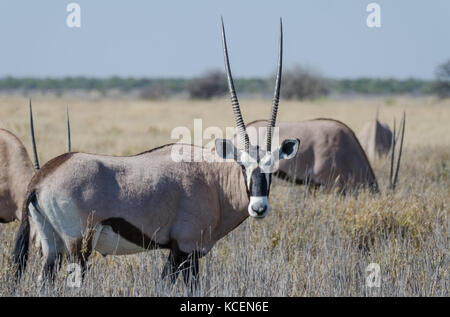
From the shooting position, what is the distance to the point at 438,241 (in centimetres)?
526

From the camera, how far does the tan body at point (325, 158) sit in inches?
312

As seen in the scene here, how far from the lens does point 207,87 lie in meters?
61.3

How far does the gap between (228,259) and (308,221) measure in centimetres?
143

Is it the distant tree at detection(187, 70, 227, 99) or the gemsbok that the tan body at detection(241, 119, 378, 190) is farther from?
the distant tree at detection(187, 70, 227, 99)

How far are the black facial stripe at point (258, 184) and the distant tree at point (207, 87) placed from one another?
57.1m

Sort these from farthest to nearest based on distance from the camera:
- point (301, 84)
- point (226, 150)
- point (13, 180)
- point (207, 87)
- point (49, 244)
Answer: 1. point (207, 87)
2. point (301, 84)
3. point (13, 180)
4. point (226, 150)
5. point (49, 244)

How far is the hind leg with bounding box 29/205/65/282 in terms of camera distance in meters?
4.17

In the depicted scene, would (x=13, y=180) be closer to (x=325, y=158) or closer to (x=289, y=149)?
(x=289, y=149)

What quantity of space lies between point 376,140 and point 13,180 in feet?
28.4

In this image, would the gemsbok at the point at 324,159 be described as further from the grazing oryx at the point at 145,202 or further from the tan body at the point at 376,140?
the tan body at the point at 376,140

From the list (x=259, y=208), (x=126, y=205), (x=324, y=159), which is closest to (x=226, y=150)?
(x=259, y=208)

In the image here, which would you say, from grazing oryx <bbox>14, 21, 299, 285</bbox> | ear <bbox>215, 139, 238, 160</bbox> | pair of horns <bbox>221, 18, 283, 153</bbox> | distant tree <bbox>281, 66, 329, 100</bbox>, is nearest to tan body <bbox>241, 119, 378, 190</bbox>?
pair of horns <bbox>221, 18, 283, 153</bbox>

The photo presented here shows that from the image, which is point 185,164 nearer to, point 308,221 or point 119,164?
point 119,164
